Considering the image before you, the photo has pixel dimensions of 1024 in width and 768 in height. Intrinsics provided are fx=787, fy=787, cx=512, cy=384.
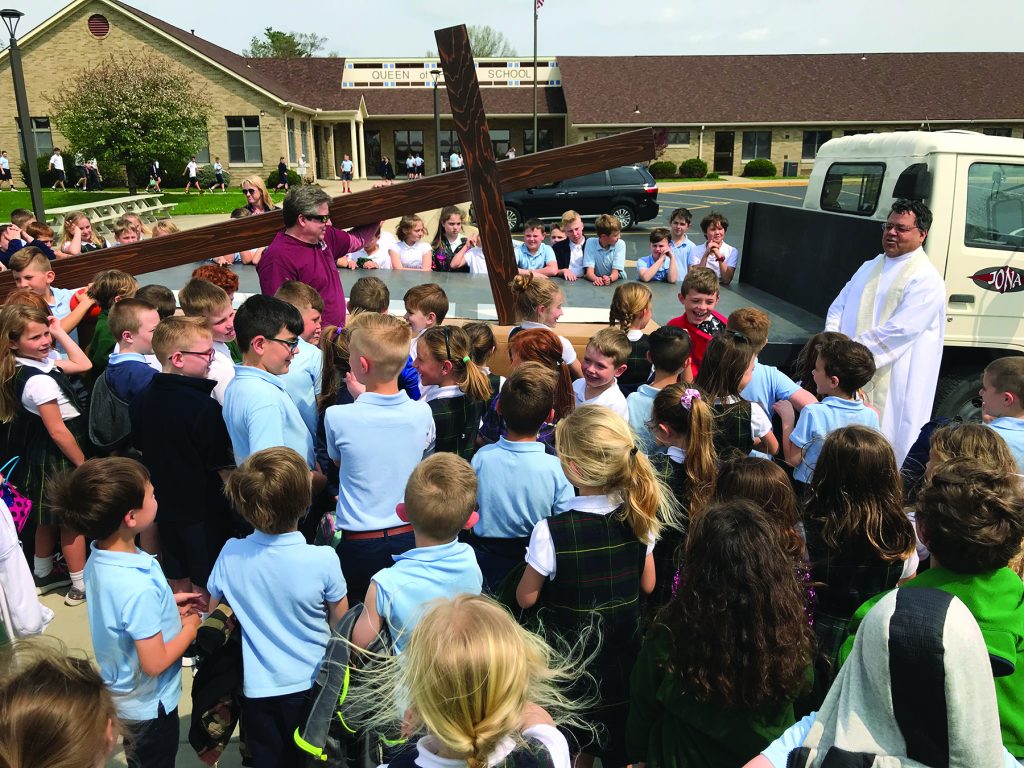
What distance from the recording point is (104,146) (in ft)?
87.4

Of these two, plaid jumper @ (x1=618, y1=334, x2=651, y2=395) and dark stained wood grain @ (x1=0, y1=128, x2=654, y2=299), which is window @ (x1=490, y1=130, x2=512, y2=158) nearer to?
dark stained wood grain @ (x1=0, y1=128, x2=654, y2=299)

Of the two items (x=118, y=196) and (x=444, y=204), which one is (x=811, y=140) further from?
(x=444, y=204)

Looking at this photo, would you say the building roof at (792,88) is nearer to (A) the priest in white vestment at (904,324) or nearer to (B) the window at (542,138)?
(B) the window at (542,138)

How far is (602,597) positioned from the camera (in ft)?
7.72

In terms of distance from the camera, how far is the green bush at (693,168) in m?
36.8

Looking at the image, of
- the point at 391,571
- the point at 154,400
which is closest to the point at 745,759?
the point at 391,571

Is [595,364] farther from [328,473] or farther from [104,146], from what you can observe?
[104,146]

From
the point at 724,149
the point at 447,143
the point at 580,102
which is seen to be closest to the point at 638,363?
the point at 580,102

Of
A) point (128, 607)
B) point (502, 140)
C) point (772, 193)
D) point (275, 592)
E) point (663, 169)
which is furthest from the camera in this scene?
point (502, 140)

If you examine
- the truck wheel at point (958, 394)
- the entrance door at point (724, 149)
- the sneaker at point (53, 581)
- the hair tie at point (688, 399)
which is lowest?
the sneaker at point (53, 581)

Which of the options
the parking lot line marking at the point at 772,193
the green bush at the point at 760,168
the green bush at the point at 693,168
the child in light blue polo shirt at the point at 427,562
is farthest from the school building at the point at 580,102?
the child in light blue polo shirt at the point at 427,562

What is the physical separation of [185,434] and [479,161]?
8.58 feet

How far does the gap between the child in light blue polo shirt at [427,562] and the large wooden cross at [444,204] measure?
2862mm

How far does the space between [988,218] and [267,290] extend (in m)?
4.54
